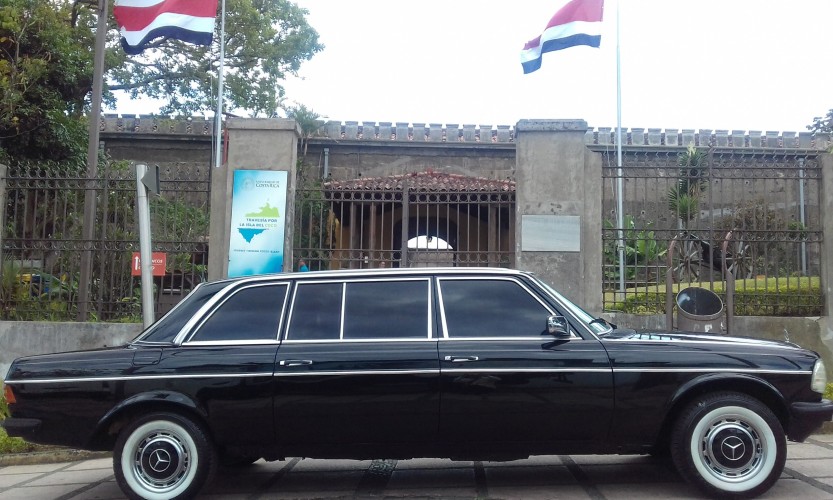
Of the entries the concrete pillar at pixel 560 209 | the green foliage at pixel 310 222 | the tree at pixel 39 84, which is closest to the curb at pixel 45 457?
the green foliage at pixel 310 222

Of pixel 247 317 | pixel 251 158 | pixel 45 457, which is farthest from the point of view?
pixel 251 158

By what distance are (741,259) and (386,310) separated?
20.8 ft

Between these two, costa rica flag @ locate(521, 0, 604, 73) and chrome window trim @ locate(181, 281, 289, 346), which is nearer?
chrome window trim @ locate(181, 281, 289, 346)

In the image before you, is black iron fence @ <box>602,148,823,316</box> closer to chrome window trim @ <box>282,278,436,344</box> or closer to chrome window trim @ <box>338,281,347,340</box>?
chrome window trim @ <box>282,278,436,344</box>

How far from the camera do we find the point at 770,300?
9875 millimetres

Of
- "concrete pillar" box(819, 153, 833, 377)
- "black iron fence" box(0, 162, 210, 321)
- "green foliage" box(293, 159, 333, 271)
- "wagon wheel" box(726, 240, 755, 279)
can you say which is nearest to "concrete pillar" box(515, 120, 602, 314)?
"wagon wheel" box(726, 240, 755, 279)

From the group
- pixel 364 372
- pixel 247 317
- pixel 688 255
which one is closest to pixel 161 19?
pixel 247 317

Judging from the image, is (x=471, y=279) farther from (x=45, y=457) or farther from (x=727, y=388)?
(x=45, y=457)

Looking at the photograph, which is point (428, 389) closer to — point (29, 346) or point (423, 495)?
point (423, 495)

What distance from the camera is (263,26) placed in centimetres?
2425

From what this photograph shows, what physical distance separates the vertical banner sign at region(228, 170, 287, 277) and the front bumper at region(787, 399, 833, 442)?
20.5 ft

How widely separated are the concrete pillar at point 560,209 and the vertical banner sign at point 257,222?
121 inches

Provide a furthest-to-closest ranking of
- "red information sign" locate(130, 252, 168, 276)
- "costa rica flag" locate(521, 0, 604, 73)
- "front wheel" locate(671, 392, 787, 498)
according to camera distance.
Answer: "costa rica flag" locate(521, 0, 604, 73) < "red information sign" locate(130, 252, 168, 276) < "front wheel" locate(671, 392, 787, 498)

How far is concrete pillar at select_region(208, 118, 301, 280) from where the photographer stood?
986 cm
